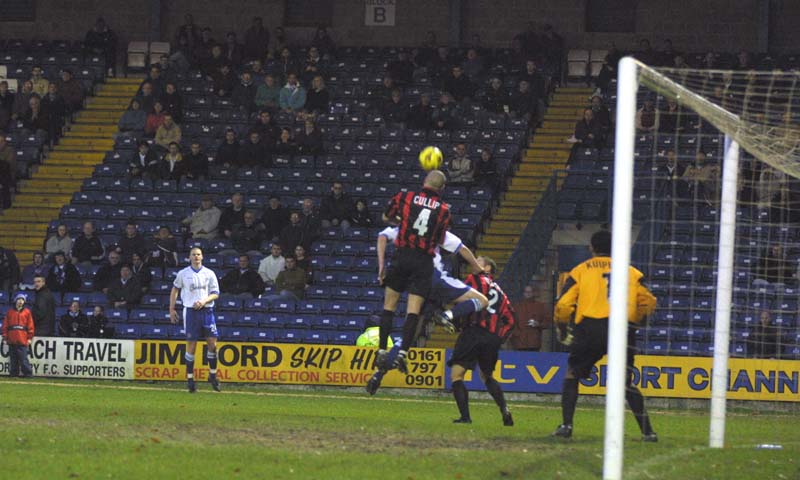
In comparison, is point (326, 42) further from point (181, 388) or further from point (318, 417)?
point (318, 417)

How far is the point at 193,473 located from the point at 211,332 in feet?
35.8

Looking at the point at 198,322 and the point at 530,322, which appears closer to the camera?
the point at 198,322

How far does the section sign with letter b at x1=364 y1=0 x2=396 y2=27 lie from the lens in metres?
35.8

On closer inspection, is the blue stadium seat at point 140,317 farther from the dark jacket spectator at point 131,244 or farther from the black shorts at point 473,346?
the black shorts at point 473,346

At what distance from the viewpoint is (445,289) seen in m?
15.2

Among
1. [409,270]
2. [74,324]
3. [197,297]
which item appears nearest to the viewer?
[409,270]

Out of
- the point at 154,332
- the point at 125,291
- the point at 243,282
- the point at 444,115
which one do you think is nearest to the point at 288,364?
the point at 243,282

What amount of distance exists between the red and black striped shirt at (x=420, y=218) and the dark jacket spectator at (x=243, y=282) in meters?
12.8

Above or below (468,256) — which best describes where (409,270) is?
below

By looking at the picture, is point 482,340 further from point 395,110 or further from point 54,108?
point 54,108

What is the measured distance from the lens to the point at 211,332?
71.7ft

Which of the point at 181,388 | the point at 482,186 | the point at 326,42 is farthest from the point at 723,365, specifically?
the point at 326,42

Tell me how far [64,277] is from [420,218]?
15064 mm

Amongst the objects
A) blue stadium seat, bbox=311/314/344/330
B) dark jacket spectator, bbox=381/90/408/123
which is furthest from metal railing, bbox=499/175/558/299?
dark jacket spectator, bbox=381/90/408/123
